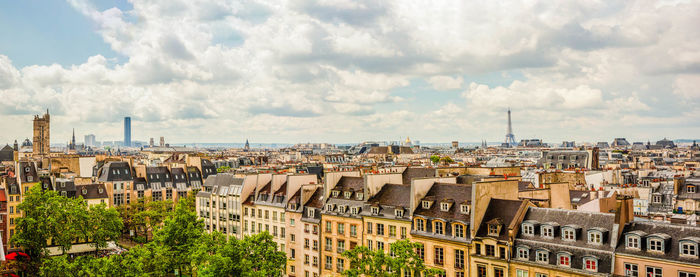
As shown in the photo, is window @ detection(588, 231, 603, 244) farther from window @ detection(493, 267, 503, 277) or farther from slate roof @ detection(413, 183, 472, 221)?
slate roof @ detection(413, 183, 472, 221)

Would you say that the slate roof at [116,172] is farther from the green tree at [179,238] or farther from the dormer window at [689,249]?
the dormer window at [689,249]

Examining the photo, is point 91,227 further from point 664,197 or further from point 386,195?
point 664,197

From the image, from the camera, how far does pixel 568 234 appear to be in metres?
48.5

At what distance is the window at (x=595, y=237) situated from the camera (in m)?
46.3

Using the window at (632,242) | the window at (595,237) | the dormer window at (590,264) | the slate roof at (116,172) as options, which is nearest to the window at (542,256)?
the dormer window at (590,264)

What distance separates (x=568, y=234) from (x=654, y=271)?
7.59 m

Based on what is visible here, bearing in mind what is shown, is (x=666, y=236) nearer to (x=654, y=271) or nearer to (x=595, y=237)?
(x=654, y=271)

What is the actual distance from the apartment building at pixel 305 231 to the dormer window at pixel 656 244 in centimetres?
4237

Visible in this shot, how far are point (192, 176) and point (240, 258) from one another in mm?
98724

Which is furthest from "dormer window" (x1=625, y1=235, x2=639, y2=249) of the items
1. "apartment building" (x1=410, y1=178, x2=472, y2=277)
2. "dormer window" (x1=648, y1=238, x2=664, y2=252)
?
"apartment building" (x1=410, y1=178, x2=472, y2=277)

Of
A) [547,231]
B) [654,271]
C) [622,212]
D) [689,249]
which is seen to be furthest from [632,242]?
[547,231]

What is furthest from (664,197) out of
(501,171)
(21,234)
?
(21,234)

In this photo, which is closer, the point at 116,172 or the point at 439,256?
the point at 439,256

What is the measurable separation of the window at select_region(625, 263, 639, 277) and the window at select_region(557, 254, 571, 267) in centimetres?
463
